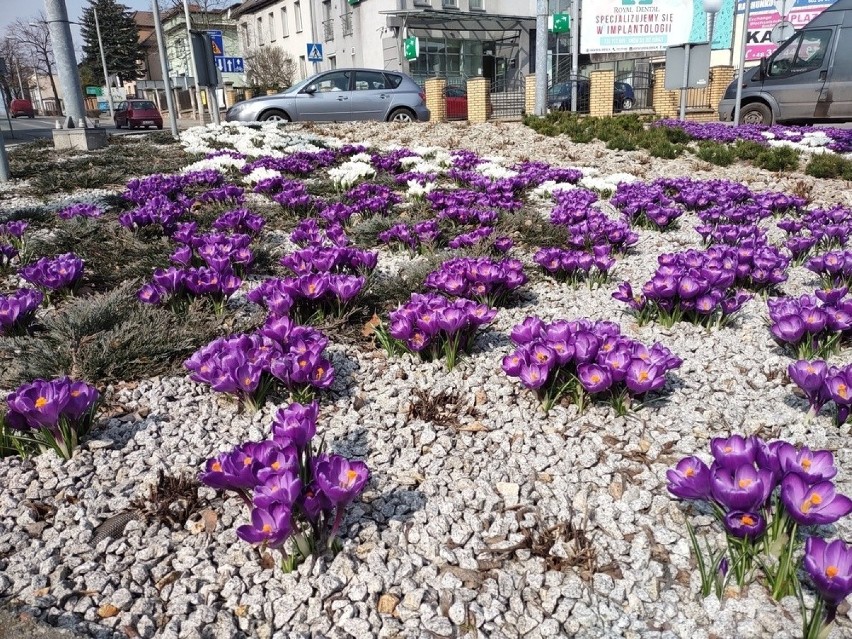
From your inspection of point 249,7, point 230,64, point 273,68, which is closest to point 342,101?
point 230,64

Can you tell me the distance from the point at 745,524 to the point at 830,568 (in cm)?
21

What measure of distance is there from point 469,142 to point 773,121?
8.44 meters

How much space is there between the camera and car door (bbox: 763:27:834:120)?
49.1 ft

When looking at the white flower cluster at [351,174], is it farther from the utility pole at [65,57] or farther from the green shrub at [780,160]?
the utility pole at [65,57]

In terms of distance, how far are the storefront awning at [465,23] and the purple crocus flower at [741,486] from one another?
1356 inches

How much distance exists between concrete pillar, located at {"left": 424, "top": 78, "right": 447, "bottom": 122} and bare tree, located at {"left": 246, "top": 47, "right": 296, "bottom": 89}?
81.3 feet

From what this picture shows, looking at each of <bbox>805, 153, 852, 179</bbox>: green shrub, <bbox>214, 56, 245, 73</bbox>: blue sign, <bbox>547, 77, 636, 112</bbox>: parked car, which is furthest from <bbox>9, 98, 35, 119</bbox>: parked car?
<bbox>805, 153, 852, 179</bbox>: green shrub

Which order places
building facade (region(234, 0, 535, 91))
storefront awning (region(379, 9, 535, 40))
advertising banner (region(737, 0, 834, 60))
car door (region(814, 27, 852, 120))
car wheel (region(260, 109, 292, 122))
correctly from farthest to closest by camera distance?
building facade (region(234, 0, 535, 91))
advertising banner (region(737, 0, 834, 60))
storefront awning (region(379, 9, 535, 40))
car wheel (region(260, 109, 292, 122))
car door (region(814, 27, 852, 120))

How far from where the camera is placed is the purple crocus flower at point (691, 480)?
5.90 feet

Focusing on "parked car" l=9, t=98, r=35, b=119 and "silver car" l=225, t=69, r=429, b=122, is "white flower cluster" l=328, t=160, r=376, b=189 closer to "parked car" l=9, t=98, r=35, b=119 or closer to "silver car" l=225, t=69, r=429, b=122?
"silver car" l=225, t=69, r=429, b=122

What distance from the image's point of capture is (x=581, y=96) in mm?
25531

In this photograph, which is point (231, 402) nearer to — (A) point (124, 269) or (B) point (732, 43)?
(A) point (124, 269)

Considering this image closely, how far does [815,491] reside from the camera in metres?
1.68

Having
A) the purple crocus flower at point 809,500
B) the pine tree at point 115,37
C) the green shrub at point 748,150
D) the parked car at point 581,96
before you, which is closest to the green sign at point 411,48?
the parked car at point 581,96
